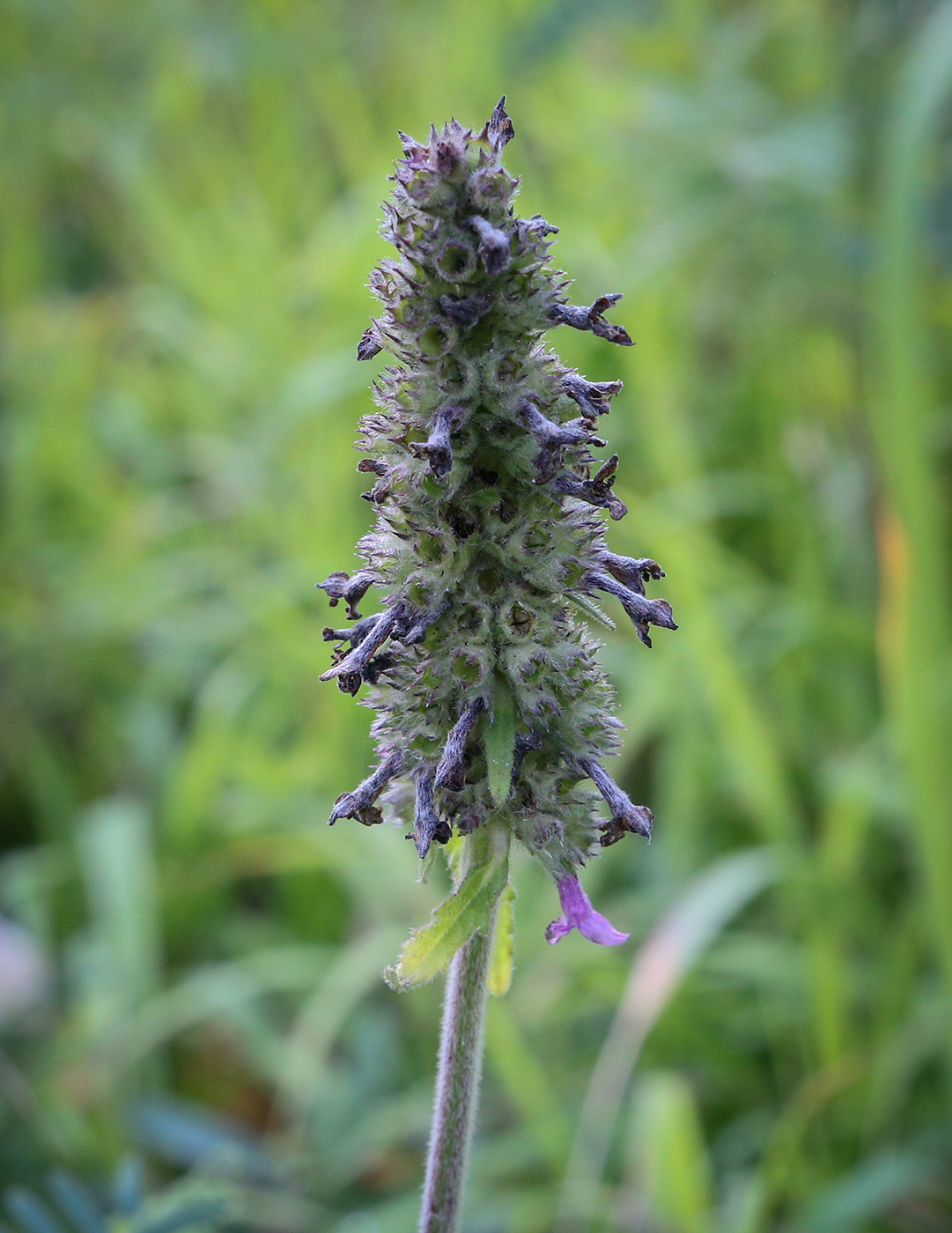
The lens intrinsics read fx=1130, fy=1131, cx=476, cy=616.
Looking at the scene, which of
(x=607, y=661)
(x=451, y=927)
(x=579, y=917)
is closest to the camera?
(x=451, y=927)

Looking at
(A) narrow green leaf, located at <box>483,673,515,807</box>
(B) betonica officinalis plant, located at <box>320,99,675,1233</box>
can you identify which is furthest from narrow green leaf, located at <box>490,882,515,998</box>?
(A) narrow green leaf, located at <box>483,673,515,807</box>

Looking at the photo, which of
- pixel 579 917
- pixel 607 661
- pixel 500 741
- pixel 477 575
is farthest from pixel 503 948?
pixel 607 661

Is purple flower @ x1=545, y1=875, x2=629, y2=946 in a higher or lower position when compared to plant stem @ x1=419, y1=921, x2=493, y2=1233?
higher

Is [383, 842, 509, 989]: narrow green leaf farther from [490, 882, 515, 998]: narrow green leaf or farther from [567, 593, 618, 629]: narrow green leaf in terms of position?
[567, 593, 618, 629]: narrow green leaf

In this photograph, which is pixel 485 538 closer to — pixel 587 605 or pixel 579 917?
pixel 587 605

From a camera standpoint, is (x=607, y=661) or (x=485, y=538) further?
(x=607, y=661)

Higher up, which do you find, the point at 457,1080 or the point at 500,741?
the point at 500,741
